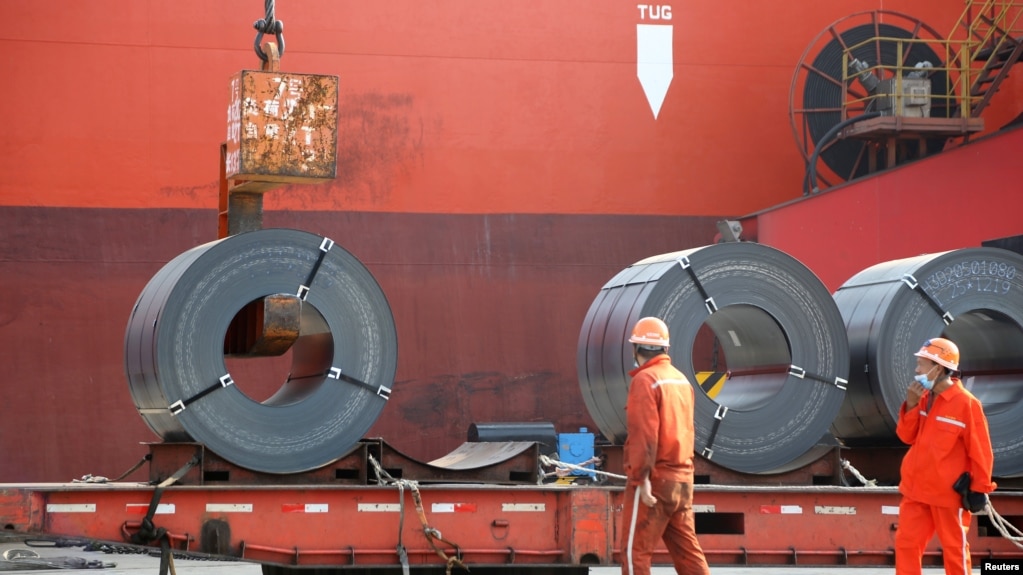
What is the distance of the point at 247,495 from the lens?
22.3ft

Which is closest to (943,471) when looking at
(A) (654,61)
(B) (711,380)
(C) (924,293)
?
(C) (924,293)

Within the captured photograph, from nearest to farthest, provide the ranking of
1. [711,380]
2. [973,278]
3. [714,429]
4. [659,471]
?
[659,471], [714,429], [973,278], [711,380]

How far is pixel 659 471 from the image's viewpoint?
6.62 meters

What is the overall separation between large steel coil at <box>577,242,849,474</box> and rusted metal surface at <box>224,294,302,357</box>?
1.89m

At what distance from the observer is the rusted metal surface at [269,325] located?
24.0 ft

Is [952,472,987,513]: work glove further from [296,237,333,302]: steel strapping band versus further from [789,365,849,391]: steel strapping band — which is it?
[296,237,333,302]: steel strapping band

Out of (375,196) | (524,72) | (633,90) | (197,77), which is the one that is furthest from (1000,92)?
(197,77)

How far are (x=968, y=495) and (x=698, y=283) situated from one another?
1.90 metres

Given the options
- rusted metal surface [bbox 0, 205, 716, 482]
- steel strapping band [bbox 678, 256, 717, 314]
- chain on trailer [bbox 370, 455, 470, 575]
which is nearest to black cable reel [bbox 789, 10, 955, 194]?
rusted metal surface [bbox 0, 205, 716, 482]

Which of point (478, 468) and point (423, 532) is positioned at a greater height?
point (478, 468)

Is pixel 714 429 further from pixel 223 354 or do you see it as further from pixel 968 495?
pixel 223 354

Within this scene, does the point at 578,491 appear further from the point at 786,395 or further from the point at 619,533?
the point at 786,395

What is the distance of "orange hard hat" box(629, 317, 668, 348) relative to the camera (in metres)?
6.75

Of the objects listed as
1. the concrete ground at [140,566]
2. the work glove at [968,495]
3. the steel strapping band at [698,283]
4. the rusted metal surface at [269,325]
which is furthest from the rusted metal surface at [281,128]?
the concrete ground at [140,566]
